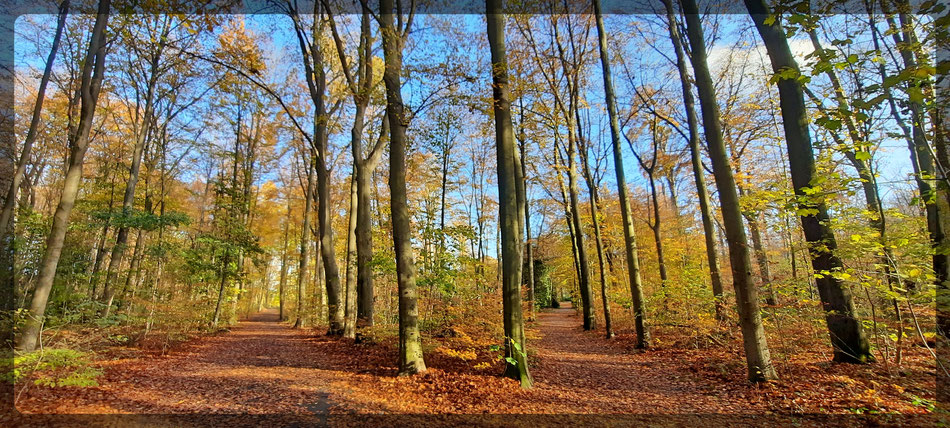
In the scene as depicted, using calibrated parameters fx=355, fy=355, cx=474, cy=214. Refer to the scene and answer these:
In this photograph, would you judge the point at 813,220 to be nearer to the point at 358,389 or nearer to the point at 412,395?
the point at 412,395

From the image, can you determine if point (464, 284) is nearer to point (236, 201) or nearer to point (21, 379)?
point (21, 379)

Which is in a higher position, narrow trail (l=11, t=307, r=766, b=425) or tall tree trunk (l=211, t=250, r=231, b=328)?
tall tree trunk (l=211, t=250, r=231, b=328)

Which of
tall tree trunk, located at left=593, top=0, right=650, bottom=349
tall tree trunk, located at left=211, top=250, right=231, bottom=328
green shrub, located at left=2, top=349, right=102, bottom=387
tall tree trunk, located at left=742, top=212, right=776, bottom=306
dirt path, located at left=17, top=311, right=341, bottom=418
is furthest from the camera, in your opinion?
tall tree trunk, located at left=211, top=250, right=231, bottom=328

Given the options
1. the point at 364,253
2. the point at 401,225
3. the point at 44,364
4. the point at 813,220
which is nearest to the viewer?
the point at 44,364

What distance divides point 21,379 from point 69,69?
1132cm

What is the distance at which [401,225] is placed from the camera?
633cm

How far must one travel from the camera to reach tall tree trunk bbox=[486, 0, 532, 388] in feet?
18.5

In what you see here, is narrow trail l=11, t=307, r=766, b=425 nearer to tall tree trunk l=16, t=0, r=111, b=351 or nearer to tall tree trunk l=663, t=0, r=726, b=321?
tall tree trunk l=16, t=0, r=111, b=351

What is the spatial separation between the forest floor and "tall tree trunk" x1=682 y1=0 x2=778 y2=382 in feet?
1.41

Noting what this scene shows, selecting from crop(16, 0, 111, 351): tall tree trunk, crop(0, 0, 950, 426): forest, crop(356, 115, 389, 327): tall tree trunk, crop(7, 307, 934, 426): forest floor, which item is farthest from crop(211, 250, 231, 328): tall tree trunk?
crop(16, 0, 111, 351): tall tree trunk

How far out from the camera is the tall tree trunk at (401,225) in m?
6.05

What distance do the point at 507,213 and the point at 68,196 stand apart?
7444 millimetres

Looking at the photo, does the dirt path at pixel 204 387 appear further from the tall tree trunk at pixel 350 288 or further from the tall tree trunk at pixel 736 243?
the tall tree trunk at pixel 736 243

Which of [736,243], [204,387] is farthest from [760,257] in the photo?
[204,387]
